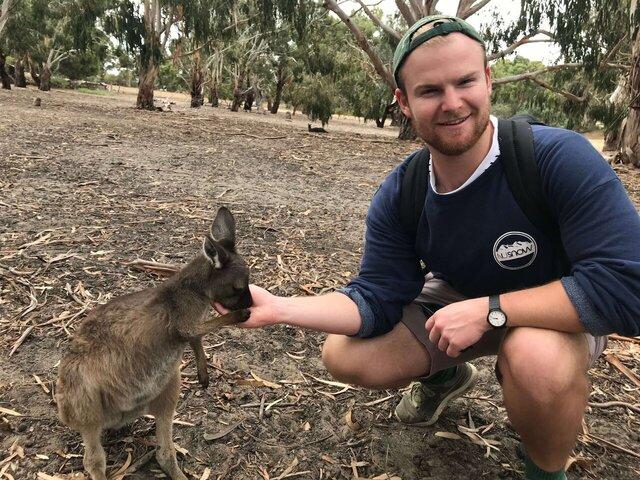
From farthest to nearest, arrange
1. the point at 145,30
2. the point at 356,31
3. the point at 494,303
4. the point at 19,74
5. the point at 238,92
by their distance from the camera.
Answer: the point at 19,74
the point at 238,92
the point at 145,30
the point at 356,31
the point at 494,303

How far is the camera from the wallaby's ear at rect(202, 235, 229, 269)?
1.67m

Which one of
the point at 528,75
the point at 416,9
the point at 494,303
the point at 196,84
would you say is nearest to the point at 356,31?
the point at 416,9

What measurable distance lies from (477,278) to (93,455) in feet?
4.03

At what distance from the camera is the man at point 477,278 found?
1.39m

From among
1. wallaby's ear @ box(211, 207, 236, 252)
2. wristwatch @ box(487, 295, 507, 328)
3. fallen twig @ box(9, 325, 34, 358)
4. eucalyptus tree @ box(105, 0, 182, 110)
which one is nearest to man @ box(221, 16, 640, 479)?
wristwatch @ box(487, 295, 507, 328)

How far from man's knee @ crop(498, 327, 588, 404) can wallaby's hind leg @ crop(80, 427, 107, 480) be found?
1.17 metres

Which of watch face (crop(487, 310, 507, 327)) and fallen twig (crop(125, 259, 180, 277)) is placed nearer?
watch face (crop(487, 310, 507, 327))

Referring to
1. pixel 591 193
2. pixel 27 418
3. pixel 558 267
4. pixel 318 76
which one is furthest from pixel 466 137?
pixel 318 76

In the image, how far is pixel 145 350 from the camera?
1693mm

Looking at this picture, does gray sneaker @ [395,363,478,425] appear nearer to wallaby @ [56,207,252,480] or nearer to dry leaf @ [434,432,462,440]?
dry leaf @ [434,432,462,440]

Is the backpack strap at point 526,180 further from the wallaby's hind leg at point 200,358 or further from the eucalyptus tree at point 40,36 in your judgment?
the eucalyptus tree at point 40,36

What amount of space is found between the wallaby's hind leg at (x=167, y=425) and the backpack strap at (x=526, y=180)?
1.16m

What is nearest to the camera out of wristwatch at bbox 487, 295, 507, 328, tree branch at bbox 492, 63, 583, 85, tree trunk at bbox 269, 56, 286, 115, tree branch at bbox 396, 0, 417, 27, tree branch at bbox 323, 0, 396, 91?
wristwatch at bbox 487, 295, 507, 328

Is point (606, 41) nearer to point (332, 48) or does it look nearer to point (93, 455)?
point (332, 48)
